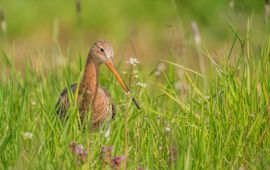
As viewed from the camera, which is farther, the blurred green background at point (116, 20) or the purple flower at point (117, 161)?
the blurred green background at point (116, 20)

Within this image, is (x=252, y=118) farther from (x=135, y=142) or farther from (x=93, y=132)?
(x=93, y=132)

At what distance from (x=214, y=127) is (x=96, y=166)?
0.79 meters

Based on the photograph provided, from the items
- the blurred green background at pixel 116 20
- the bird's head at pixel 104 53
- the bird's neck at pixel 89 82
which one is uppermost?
the bird's head at pixel 104 53

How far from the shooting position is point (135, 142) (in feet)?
17.1

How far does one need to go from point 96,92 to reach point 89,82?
0.25 m

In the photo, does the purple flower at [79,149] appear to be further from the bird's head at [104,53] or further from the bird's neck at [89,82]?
the bird's head at [104,53]

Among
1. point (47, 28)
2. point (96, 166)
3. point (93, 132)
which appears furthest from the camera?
point (47, 28)

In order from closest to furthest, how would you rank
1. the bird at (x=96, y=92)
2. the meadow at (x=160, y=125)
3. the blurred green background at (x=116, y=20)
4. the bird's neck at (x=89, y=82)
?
the meadow at (x=160, y=125) < the bird at (x=96, y=92) < the bird's neck at (x=89, y=82) < the blurred green background at (x=116, y=20)

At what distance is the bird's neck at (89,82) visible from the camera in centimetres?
630

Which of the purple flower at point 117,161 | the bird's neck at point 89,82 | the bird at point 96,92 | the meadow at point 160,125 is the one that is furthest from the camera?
the bird's neck at point 89,82

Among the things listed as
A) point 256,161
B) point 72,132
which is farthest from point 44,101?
point 256,161

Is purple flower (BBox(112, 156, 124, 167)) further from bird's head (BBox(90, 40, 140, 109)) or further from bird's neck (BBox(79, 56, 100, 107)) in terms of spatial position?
bird's head (BBox(90, 40, 140, 109))

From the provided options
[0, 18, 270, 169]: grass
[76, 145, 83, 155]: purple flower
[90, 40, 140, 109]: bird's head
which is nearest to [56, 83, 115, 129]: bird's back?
[90, 40, 140, 109]: bird's head

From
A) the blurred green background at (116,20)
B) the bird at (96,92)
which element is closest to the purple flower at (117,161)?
the bird at (96,92)
